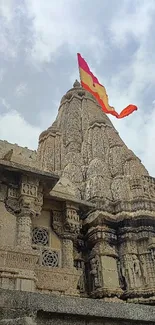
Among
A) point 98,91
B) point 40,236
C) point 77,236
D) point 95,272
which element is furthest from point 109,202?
point 98,91

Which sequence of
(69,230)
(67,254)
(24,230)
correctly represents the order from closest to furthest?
(24,230) < (67,254) < (69,230)

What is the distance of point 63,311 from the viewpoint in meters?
3.97

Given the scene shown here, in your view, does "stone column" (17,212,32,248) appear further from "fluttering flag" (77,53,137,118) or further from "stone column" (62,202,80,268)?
"fluttering flag" (77,53,137,118)

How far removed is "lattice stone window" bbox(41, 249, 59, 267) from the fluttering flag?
14110mm

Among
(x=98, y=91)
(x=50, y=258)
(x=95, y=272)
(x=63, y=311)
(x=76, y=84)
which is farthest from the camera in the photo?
(x=76, y=84)

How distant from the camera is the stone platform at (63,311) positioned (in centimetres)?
375

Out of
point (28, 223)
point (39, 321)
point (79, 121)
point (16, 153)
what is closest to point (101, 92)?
point (79, 121)

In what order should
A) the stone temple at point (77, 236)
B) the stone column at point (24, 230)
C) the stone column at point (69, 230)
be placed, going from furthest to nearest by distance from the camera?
1. the stone column at point (69, 230)
2. the stone column at point (24, 230)
3. the stone temple at point (77, 236)

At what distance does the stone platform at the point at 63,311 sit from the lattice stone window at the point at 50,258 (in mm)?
5540

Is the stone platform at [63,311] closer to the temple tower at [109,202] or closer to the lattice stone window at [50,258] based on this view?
the lattice stone window at [50,258]

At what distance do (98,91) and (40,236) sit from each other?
1500 centimetres

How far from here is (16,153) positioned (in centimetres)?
1032

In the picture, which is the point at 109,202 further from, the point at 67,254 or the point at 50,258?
the point at 50,258

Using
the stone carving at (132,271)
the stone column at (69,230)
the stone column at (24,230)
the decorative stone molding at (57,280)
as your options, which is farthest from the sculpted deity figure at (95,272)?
the stone column at (24,230)
